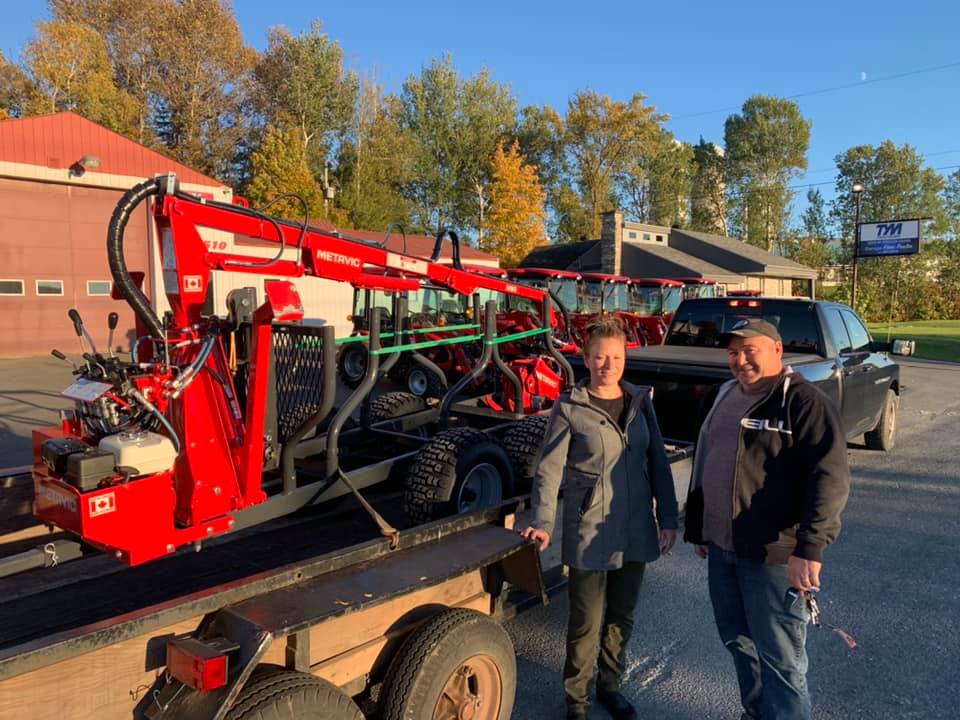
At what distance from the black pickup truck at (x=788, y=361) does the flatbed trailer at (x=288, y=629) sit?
2.55 m

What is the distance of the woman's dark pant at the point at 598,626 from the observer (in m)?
3.06

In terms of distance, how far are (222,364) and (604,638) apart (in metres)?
2.22

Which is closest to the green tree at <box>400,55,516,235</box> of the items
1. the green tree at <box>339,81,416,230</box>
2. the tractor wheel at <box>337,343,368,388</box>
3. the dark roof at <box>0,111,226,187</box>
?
the green tree at <box>339,81,416,230</box>

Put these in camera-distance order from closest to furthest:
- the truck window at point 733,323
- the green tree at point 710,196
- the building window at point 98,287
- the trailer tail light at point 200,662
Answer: the trailer tail light at point 200,662, the truck window at point 733,323, the building window at point 98,287, the green tree at point 710,196

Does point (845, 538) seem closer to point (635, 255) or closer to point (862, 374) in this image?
point (862, 374)

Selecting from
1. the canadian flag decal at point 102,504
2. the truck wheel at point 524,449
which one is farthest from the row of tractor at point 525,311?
the canadian flag decal at point 102,504

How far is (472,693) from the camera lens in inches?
115

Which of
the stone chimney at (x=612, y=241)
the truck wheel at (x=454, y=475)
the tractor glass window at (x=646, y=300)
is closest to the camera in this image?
the truck wheel at (x=454, y=475)

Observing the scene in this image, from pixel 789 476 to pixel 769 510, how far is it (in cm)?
16

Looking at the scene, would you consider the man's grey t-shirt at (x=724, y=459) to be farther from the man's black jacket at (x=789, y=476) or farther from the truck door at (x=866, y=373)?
the truck door at (x=866, y=373)

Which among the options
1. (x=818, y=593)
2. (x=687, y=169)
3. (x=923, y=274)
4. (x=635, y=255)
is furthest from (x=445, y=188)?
(x=818, y=593)

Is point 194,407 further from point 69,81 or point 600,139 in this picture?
point 600,139

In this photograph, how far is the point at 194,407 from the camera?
10.7ft

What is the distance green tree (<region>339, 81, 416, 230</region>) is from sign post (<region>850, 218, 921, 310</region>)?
24266mm
